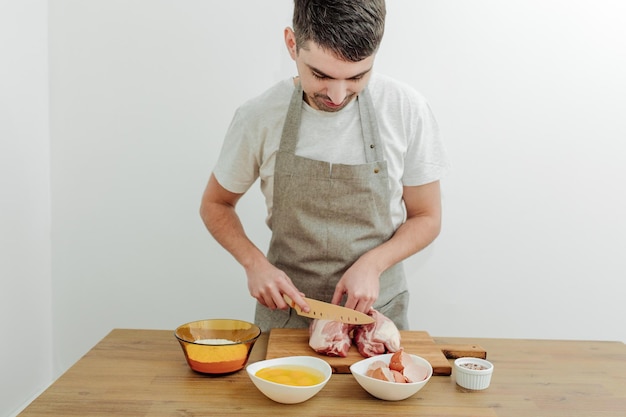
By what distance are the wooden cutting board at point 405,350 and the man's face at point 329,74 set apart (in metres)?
0.59

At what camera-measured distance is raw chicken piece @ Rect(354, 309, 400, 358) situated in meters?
1.42

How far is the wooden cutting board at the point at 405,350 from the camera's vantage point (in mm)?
1369

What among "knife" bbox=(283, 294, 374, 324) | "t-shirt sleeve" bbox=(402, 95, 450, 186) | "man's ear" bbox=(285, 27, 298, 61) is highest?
"man's ear" bbox=(285, 27, 298, 61)

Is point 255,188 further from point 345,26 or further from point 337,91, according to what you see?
point 345,26

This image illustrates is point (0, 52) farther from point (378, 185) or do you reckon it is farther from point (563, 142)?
point (563, 142)

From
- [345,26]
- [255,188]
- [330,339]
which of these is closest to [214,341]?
[330,339]

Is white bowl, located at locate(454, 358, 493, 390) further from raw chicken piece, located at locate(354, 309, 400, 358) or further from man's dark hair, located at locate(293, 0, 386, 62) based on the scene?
man's dark hair, located at locate(293, 0, 386, 62)

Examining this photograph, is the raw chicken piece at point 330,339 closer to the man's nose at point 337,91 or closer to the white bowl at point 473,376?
the white bowl at point 473,376

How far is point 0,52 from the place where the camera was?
6.83ft

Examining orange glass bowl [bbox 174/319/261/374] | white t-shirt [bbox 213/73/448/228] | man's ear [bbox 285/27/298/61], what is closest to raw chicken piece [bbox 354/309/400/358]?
orange glass bowl [bbox 174/319/261/374]

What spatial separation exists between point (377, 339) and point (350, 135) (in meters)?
0.58

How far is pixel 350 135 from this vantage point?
67.4 inches

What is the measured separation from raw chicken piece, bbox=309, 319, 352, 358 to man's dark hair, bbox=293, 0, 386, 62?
2.01ft

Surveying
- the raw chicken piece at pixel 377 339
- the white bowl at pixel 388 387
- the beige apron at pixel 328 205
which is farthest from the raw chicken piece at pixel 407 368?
the beige apron at pixel 328 205
